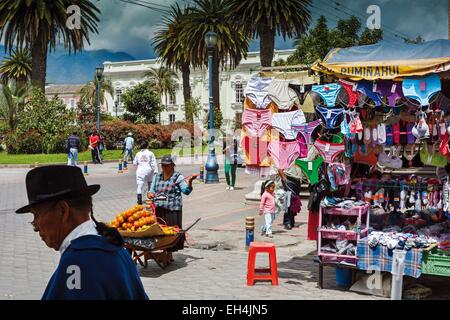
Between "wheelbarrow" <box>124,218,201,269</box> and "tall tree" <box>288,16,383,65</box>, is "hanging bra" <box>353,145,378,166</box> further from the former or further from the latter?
"tall tree" <box>288,16,383,65</box>

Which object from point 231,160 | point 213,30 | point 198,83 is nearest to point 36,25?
point 213,30

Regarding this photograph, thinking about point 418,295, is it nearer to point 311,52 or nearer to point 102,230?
point 102,230

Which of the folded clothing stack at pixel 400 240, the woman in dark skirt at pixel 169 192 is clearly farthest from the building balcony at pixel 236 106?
the folded clothing stack at pixel 400 240

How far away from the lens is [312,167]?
848 cm

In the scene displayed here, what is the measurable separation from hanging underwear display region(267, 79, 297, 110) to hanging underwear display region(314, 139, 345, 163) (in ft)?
2.59

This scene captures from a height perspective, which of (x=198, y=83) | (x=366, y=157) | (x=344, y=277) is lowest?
(x=344, y=277)

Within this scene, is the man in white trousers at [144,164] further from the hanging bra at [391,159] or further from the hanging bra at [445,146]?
the hanging bra at [445,146]

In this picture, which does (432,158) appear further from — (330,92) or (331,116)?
(330,92)

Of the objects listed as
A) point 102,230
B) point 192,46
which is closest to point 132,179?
point 102,230

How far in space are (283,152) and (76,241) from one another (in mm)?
6167

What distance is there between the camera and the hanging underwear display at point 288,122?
27.9 feet

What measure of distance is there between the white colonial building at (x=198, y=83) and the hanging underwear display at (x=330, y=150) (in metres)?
61.7

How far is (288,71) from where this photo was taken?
9055 millimetres

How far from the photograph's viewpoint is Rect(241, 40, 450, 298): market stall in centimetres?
760
